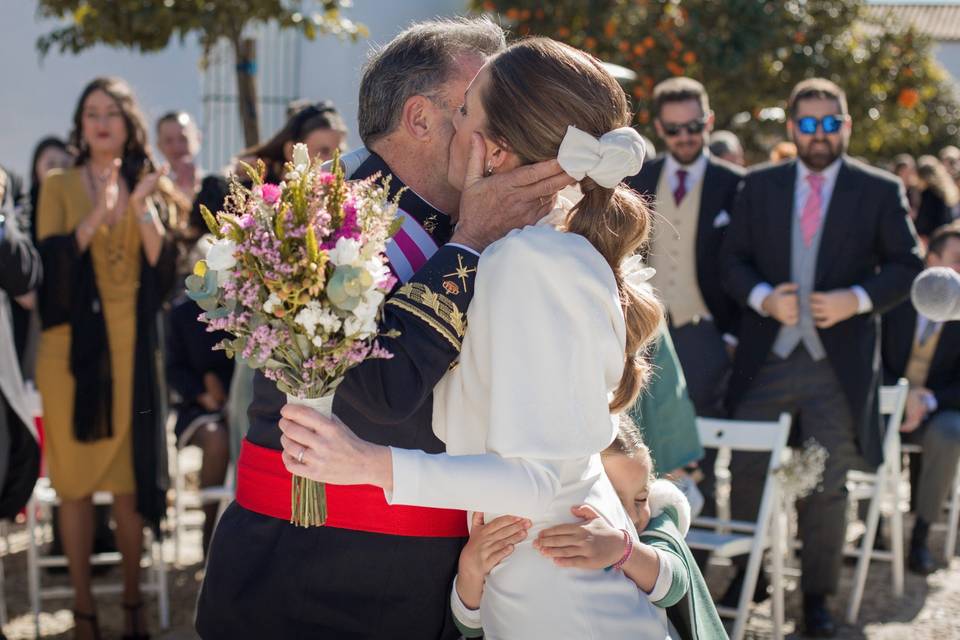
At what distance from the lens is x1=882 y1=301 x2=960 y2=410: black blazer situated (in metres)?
6.82

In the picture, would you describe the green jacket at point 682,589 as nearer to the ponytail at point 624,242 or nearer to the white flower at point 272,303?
the ponytail at point 624,242

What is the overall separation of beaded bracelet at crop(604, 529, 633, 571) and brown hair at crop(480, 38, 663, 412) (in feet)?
1.36

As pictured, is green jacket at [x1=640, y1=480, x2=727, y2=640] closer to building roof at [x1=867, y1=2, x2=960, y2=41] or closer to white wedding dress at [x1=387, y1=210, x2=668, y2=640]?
white wedding dress at [x1=387, y1=210, x2=668, y2=640]

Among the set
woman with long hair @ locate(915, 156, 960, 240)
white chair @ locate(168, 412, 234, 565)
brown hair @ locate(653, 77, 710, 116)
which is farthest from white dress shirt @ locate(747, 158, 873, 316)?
woman with long hair @ locate(915, 156, 960, 240)

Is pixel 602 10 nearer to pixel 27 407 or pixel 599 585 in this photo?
pixel 27 407

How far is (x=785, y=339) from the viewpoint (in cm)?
569

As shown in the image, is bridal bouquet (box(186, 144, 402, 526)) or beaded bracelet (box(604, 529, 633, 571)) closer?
bridal bouquet (box(186, 144, 402, 526))

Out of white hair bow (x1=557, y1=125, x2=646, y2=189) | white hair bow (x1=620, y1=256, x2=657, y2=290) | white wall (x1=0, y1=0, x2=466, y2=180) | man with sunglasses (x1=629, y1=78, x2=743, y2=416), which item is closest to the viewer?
white hair bow (x1=557, y1=125, x2=646, y2=189)

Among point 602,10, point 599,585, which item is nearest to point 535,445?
point 599,585

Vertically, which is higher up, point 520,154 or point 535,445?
point 520,154

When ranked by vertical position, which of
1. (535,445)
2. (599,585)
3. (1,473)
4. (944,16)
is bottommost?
(1,473)

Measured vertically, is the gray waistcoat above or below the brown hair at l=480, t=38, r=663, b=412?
below

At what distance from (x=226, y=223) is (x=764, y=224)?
13.6 ft

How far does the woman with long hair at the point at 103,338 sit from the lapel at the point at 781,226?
2666 millimetres
